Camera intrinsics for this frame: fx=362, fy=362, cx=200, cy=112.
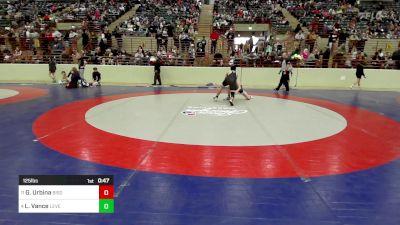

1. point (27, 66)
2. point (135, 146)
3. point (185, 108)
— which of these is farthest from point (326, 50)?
point (27, 66)

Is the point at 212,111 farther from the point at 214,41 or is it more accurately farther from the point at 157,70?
the point at 214,41

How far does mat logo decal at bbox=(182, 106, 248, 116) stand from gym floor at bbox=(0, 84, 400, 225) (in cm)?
3

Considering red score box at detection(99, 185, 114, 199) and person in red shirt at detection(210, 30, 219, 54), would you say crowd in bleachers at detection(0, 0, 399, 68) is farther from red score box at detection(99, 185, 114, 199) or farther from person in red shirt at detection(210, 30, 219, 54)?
red score box at detection(99, 185, 114, 199)

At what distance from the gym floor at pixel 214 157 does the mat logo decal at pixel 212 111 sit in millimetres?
32

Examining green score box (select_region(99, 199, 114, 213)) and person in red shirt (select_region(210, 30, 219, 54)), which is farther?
person in red shirt (select_region(210, 30, 219, 54))

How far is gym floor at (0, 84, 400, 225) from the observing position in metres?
4.93

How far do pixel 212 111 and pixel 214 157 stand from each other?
445cm

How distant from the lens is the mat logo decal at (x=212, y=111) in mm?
11023

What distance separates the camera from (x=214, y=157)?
7078 mm

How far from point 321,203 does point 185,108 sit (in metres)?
7.14

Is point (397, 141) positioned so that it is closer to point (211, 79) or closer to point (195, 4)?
point (211, 79)

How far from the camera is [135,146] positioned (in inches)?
304

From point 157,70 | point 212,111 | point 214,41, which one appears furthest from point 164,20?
point 212,111
